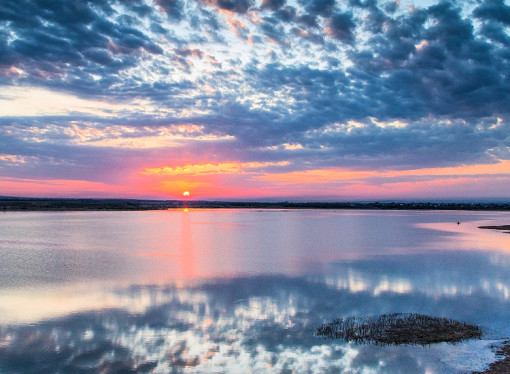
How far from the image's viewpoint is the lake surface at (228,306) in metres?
11.2

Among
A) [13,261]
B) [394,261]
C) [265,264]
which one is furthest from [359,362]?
[13,261]

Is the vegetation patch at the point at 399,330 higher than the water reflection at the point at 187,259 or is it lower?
higher

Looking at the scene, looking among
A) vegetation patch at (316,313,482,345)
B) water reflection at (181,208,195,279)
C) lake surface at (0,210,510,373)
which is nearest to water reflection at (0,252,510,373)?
lake surface at (0,210,510,373)

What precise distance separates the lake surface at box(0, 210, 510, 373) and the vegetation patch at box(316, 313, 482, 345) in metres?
0.46

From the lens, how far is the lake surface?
36.7ft

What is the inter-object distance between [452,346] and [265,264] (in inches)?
683

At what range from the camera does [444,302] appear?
1803 centimetres

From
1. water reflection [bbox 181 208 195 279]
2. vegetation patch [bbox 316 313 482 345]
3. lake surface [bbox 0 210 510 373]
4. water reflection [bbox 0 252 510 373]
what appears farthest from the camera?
water reflection [bbox 181 208 195 279]

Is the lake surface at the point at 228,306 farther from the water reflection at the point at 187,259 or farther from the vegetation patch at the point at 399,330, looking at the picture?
the vegetation patch at the point at 399,330

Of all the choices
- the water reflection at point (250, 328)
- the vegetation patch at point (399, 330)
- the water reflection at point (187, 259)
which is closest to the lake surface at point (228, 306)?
the water reflection at point (250, 328)

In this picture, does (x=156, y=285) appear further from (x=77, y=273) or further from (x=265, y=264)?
(x=265, y=264)

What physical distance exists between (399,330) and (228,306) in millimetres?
6765

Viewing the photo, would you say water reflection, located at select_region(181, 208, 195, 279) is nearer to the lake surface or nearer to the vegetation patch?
the lake surface

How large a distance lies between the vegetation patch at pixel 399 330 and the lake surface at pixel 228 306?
463 mm
